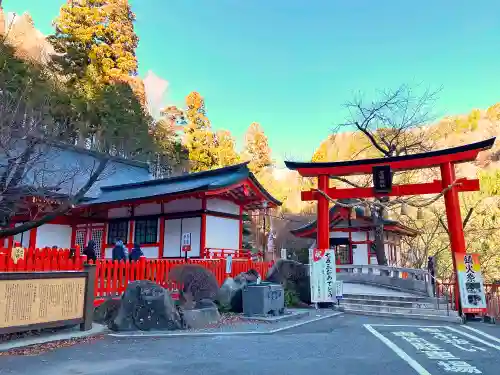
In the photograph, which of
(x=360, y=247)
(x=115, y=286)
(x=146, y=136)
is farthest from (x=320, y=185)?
(x=146, y=136)

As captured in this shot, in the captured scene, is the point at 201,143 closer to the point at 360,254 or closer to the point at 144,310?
the point at 360,254

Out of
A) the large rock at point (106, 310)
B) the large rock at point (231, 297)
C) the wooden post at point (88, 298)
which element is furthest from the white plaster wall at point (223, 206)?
the wooden post at point (88, 298)

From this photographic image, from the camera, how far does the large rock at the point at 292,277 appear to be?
1441 centimetres

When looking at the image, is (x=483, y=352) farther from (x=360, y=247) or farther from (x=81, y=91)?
(x=81, y=91)

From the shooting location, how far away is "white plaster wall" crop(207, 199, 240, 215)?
58.9ft

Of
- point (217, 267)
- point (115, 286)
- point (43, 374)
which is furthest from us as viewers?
point (217, 267)

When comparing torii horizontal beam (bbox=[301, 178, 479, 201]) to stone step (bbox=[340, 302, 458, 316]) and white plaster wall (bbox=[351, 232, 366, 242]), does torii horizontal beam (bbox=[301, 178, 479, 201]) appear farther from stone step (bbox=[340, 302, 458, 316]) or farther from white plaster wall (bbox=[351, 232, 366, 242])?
white plaster wall (bbox=[351, 232, 366, 242])

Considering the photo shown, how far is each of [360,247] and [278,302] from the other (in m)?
17.2

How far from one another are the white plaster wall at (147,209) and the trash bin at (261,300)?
9.07 metres

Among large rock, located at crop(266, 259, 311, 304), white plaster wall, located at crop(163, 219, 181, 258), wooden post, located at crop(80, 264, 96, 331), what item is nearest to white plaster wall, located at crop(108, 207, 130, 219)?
white plaster wall, located at crop(163, 219, 181, 258)

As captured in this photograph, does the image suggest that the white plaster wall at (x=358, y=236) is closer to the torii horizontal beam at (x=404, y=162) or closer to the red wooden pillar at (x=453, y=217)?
the torii horizontal beam at (x=404, y=162)

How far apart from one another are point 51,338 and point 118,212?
13362 millimetres

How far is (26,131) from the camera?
877 centimetres

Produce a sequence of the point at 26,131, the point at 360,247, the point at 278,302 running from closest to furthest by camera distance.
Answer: the point at 26,131
the point at 278,302
the point at 360,247
